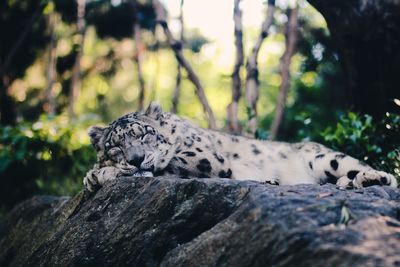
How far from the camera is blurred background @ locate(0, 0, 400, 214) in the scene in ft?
26.4

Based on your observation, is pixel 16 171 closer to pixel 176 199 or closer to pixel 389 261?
pixel 176 199

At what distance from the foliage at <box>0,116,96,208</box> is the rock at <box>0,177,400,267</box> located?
11.9 ft

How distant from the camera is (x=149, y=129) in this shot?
659cm

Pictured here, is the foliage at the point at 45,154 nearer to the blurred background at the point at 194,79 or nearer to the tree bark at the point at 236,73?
the blurred background at the point at 194,79

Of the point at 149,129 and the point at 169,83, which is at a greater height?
the point at 149,129

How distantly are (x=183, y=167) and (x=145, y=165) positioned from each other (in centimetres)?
44

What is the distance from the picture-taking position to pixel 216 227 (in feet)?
14.7

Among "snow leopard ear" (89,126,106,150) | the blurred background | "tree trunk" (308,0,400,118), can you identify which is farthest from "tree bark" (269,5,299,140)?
"snow leopard ear" (89,126,106,150)

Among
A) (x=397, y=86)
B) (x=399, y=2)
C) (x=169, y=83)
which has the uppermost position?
(x=399, y=2)

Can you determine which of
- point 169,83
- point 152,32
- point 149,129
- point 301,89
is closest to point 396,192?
point 149,129

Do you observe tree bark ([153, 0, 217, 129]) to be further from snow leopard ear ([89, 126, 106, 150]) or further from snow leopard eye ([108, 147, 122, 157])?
snow leopard eye ([108, 147, 122, 157])

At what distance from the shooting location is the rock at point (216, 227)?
3.62m

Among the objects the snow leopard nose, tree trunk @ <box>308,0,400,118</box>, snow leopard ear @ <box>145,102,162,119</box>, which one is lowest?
the snow leopard nose

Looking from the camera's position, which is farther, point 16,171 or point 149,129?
point 16,171
